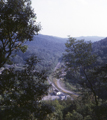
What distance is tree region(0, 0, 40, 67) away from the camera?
482cm

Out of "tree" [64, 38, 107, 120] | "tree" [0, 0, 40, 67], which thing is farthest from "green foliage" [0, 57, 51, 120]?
"tree" [64, 38, 107, 120]

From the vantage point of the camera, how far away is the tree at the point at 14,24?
15.8 ft

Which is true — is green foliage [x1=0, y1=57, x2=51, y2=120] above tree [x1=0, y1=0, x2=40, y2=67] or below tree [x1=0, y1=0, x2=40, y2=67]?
below

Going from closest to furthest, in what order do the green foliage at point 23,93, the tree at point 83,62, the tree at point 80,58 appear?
1. the green foliage at point 23,93
2. the tree at point 83,62
3. the tree at point 80,58

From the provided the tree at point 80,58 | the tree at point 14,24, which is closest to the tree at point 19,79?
Answer: the tree at point 14,24

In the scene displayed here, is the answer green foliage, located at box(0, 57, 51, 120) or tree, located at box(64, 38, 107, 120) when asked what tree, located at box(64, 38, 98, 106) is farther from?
green foliage, located at box(0, 57, 51, 120)

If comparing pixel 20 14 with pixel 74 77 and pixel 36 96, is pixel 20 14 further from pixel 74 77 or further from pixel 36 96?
pixel 74 77

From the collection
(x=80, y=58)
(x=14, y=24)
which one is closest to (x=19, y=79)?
(x=14, y=24)

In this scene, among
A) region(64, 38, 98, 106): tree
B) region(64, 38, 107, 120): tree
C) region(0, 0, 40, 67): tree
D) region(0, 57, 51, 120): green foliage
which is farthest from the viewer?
region(64, 38, 98, 106): tree

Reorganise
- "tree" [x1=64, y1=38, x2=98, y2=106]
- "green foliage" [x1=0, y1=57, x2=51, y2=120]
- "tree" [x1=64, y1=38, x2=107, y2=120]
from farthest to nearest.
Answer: "tree" [x1=64, y1=38, x2=98, y2=106] → "tree" [x1=64, y1=38, x2=107, y2=120] → "green foliage" [x1=0, y1=57, x2=51, y2=120]

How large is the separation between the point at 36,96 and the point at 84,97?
15.4ft

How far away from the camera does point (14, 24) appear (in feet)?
16.5

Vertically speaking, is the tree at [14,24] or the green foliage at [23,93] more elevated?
the tree at [14,24]

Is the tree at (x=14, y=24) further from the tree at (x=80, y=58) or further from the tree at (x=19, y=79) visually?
the tree at (x=80, y=58)
